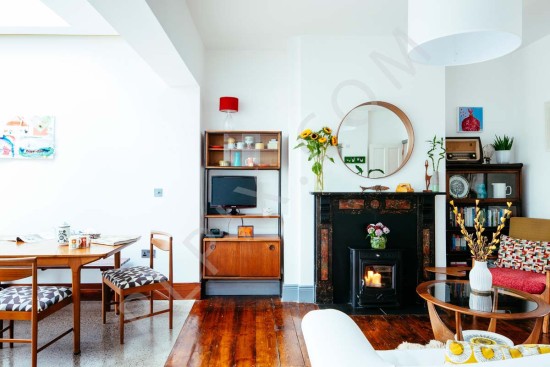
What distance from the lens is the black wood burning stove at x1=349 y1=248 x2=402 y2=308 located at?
11.7 feet

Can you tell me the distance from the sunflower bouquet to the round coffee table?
62.2 inches

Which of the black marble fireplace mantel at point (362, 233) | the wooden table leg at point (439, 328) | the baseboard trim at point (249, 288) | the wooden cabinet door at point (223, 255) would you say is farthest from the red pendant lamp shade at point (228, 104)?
the wooden table leg at point (439, 328)

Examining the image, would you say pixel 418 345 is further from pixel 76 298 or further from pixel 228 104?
pixel 228 104

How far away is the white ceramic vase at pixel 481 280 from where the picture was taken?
7.39 ft

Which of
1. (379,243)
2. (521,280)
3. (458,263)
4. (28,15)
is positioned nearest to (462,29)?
(379,243)

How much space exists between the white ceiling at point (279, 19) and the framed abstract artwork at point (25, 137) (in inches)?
37.7

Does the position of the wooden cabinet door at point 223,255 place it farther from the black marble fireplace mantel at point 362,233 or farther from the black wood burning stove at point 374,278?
the black wood burning stove at point 374,278

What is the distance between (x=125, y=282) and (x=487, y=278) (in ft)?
8.86

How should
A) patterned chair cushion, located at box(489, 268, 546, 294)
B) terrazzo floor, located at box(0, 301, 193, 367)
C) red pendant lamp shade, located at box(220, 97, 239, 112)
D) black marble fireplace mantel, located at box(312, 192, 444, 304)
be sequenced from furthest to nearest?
red pendant lamp shade, located at box(220, 97, 239, 112), black marble fireplace mantel, located at box(312, 192, 444, 304), patterned chair cushion, located at box(489, 268, 546, 294), terrazzo floor, located at box(0, 301, 193, 367)

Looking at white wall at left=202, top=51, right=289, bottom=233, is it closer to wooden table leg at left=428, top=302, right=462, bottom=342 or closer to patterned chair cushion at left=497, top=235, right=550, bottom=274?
wooden table leg at left=428, top=302, right=462, bottom=342

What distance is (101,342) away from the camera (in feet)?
9.30

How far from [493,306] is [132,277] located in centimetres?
270

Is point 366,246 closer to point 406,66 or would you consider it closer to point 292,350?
point 292,350

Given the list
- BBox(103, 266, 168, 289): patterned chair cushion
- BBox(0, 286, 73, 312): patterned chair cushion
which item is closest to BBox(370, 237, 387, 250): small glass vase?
BBox(103, 266, 168, 289): patterned chair cushion
